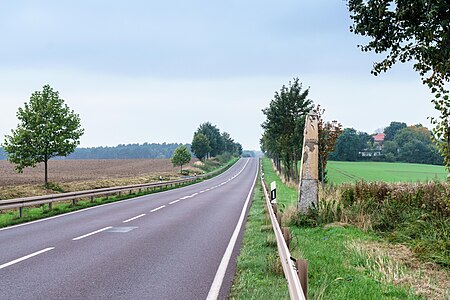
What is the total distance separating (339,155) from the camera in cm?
11512

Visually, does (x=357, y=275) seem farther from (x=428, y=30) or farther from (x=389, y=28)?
(x=389, y=28)

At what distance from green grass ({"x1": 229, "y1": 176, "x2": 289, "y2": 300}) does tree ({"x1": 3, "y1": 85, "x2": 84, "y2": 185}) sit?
2120 centimetres

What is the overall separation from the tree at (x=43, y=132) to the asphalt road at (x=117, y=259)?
14.9m

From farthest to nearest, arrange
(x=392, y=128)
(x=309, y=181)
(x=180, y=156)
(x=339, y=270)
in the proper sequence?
(x=392, y=128) → (x=180, y=156) → (x=309, y=181) → (x=339, y=270)

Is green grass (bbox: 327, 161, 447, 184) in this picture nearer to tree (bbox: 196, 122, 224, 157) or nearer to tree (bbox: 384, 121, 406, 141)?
tree (bbox: 196, 122, 224, 157)

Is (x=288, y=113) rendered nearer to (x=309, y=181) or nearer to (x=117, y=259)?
(x=309, y=181)

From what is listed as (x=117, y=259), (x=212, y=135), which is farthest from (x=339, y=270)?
(x=212, y=135)

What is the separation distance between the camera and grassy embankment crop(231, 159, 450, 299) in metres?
5.00

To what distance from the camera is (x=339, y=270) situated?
605 centimetres

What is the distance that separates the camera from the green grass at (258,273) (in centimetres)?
511

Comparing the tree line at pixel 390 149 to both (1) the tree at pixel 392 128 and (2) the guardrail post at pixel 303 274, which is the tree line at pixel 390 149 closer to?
(1) the tree at pixel 392 128

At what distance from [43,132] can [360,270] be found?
25.4 meters

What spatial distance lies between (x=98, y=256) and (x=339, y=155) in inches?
4477

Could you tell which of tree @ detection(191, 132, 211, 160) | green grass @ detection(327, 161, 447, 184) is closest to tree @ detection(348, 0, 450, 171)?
green grass @ detection(327, 161, 447, 184)
